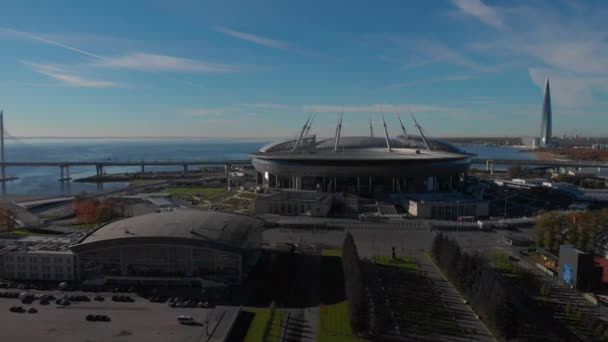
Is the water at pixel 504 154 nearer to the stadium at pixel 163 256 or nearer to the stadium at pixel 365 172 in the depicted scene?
the stadium at pixel 365 172

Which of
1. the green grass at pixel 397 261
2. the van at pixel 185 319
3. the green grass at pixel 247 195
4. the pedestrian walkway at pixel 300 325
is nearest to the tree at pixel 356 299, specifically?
the pedestrian walkway at pixel 300 325

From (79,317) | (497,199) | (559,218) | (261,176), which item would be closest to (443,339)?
(79,317)

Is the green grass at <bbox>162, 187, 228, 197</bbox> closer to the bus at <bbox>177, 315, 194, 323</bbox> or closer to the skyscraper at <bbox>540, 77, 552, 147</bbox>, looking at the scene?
the bus at <bbox>177, 315, 194, 323</bbox>

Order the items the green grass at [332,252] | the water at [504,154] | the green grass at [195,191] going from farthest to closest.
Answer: the water at [504,154] < the green grass at [195,191] < the green grass at [332,252]

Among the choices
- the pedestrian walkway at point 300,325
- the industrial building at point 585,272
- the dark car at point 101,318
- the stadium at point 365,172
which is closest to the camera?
the pedestrian walkway at point 300,325

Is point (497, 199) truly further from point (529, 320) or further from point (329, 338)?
point (329, 338)

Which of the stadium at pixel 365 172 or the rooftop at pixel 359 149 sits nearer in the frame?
the stadium at pixel 365 172
